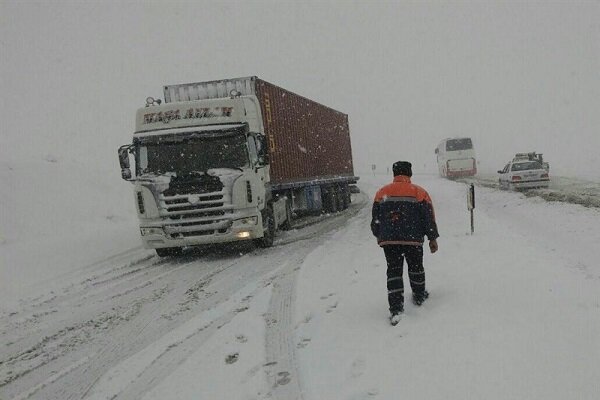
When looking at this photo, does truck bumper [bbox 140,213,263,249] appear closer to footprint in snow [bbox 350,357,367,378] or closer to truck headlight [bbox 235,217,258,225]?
truck headlight [bbox 235,217,258,225]

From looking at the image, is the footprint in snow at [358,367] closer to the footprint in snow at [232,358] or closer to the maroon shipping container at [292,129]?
the footprint in snow at [232,358]

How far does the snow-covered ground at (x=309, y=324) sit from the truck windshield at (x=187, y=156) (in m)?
2.04

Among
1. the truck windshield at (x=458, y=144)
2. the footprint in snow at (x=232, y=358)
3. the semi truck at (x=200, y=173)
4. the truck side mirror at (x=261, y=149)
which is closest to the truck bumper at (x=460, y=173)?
the truck windshield at (x=458, y=144)

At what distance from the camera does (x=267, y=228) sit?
35.3 feet

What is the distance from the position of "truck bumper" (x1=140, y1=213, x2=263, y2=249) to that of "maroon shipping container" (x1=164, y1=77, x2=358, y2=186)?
298 centimetres

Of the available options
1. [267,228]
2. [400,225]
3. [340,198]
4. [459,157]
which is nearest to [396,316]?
[400,225]

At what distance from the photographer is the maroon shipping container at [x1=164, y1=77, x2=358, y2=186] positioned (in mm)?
11711

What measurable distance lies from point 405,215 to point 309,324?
5.65ft

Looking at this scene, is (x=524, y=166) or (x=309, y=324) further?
(x=524, y=166)

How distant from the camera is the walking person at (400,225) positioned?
→ 4883 mm

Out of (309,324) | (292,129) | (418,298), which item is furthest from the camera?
(292,129)

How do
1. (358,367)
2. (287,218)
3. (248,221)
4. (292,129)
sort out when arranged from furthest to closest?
(292,129)
(287,218)
(248,221)
(358,367)

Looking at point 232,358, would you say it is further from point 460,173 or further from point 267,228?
point 460,173

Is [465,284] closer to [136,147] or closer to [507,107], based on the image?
[136,147]
